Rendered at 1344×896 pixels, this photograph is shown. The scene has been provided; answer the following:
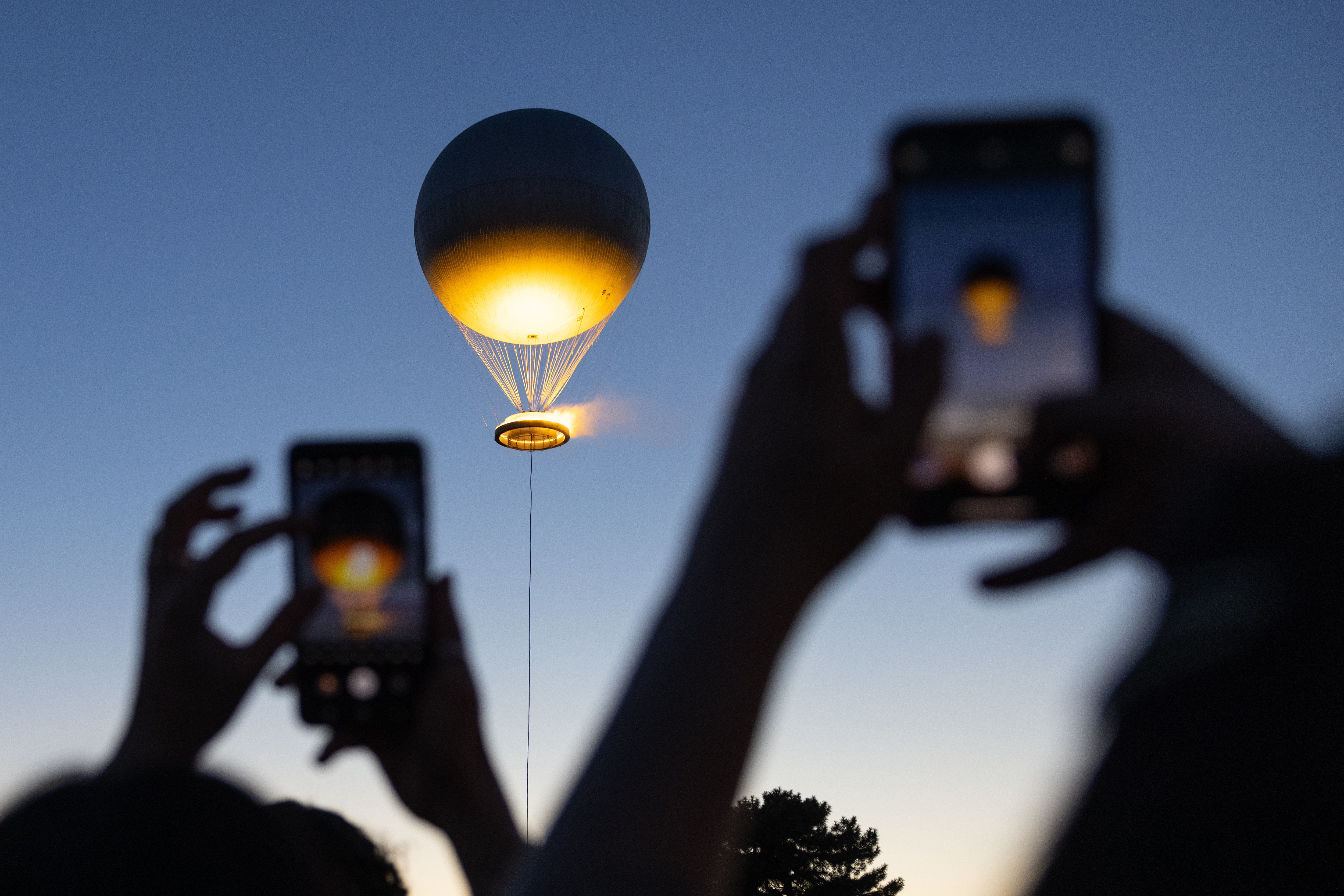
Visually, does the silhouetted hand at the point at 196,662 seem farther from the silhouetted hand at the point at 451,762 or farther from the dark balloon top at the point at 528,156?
the dark balloon top at the point at 528,156

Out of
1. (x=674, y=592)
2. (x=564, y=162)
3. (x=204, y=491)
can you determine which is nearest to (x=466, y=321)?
(x=564, y=162)

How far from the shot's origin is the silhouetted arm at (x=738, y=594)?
1198 millimetres

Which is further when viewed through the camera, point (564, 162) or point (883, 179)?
point (564, 162)

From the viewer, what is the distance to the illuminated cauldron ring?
909 inches

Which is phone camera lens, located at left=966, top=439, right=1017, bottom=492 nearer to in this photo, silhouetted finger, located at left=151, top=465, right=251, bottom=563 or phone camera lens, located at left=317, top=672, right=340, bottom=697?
phone camera lens, located at left=317, top=672, right=340, bottom=697

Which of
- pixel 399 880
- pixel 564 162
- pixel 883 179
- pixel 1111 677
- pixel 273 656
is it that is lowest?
pixel 399 880

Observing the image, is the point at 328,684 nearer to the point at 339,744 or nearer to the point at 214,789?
the point at 339,744

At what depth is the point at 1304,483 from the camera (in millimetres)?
952

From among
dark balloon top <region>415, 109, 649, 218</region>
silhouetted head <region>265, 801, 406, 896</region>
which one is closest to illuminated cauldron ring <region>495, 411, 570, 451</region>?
dark balloon top <region>415, 109, 649, 218</region>

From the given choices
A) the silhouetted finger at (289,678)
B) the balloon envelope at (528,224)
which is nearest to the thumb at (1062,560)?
the silhouetted finger at (289,678)

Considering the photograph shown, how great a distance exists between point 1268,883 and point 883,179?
125 cm

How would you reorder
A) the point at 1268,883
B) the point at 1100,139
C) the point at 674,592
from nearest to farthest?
the point at 1268,883
the point at 674,592
the point at 1100,139

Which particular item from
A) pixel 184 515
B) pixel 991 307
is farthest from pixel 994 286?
pixel 184 515

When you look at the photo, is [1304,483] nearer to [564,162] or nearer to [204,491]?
[204,491]
